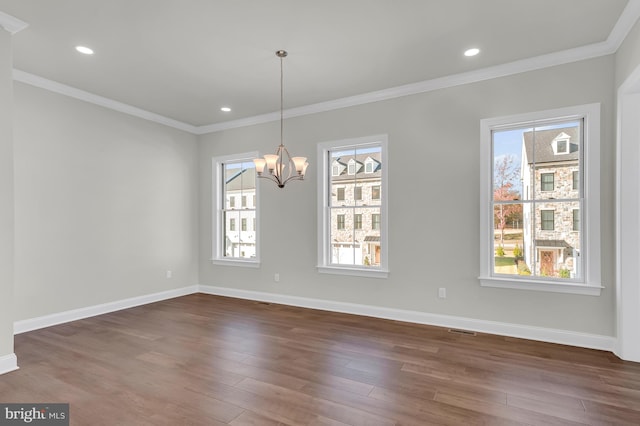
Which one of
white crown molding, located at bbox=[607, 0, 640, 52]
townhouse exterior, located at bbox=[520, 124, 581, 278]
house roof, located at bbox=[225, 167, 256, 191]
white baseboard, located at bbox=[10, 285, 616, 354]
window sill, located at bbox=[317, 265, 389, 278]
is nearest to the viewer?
white crown molding, located at bbox=[607, 0, 640, 52]

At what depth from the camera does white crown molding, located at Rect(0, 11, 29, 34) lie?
9.22ft

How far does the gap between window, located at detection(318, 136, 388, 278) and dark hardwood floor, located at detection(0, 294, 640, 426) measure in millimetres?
936

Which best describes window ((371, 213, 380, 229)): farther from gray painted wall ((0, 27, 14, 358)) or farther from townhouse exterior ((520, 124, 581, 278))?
gray painted wall ((0, 27, 14, 358))

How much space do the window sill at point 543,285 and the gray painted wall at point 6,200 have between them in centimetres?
461

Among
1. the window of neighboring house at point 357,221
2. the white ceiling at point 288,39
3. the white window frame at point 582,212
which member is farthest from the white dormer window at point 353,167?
the white window frame at point 582,212

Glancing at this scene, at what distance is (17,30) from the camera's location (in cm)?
297

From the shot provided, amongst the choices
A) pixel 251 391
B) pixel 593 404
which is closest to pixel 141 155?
pixel 251 391

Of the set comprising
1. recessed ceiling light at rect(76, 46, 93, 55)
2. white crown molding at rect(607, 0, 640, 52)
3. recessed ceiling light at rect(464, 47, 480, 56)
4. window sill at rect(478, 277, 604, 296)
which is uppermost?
recessed ceiling light at rect(76, 46, 93, 55)

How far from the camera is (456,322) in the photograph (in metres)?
4.02

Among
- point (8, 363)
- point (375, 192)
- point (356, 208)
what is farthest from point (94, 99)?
point (375, 192)

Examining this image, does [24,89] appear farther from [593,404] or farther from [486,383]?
[593,404]

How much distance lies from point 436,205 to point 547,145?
1.31m

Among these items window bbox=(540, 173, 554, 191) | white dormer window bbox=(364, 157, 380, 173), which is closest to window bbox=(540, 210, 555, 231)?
window bbox=(540, 173, 554, 191)

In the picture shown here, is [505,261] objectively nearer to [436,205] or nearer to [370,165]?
[436,205]
